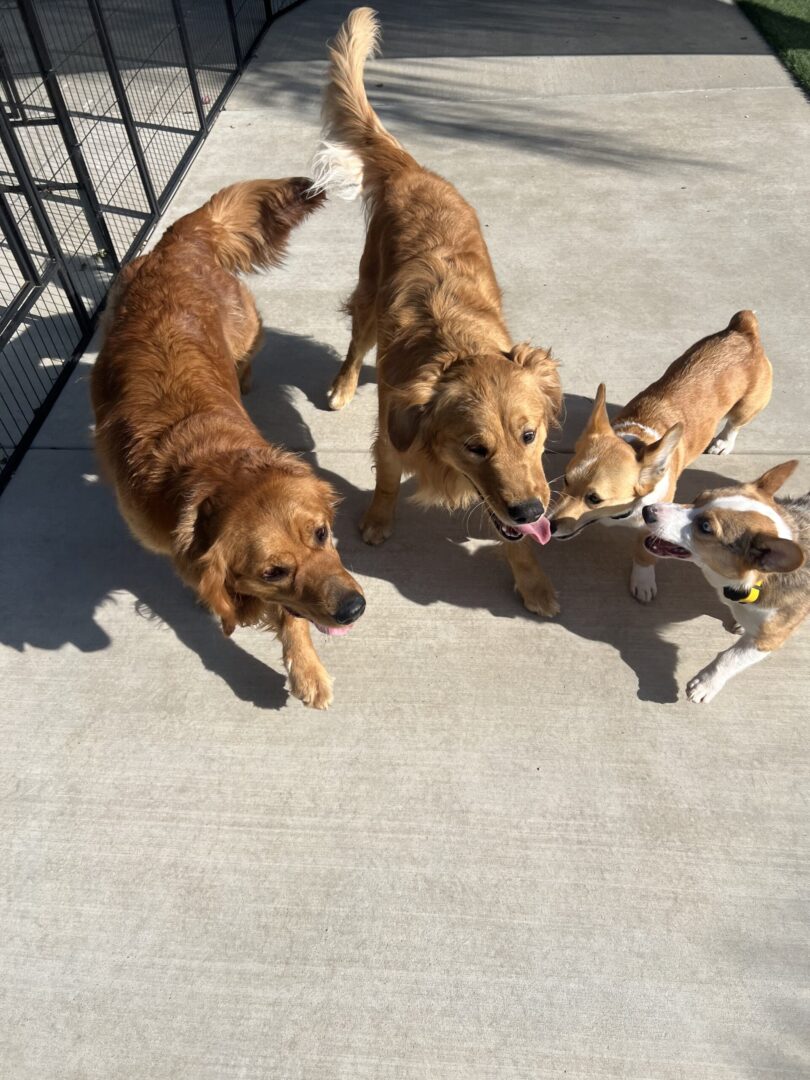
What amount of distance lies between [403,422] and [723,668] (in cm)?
162

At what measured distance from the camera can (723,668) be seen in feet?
9.36

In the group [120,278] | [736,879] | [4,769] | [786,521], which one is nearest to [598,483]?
[786,521]

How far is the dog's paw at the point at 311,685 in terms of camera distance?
2926 mm

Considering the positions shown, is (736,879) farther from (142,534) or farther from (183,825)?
(142,534)

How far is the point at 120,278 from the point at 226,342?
23.5 inches

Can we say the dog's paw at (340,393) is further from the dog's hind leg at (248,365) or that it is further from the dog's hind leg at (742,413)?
the dog's hind leg at (742,413)

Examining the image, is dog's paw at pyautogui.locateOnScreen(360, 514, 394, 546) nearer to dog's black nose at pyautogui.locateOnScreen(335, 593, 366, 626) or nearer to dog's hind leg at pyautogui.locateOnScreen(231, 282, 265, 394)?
dog's hind leg at pyautogui.locateOnScreen(231, 282, 265, 394)

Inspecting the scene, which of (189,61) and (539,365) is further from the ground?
(189,61)

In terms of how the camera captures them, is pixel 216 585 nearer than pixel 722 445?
Yes

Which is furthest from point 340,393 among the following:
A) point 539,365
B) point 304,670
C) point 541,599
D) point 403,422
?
point 304,670

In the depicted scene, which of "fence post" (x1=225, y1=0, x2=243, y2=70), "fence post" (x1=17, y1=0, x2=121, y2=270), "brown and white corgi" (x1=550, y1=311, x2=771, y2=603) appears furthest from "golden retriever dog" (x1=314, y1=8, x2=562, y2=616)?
"fence post" (x1=225, y1=0, x2=243, y2=70)

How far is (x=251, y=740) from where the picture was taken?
2908 mm

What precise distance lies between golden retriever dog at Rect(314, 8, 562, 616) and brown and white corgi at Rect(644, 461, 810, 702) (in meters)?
0.54

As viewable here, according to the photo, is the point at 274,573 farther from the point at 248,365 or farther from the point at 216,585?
the point at 248,365
